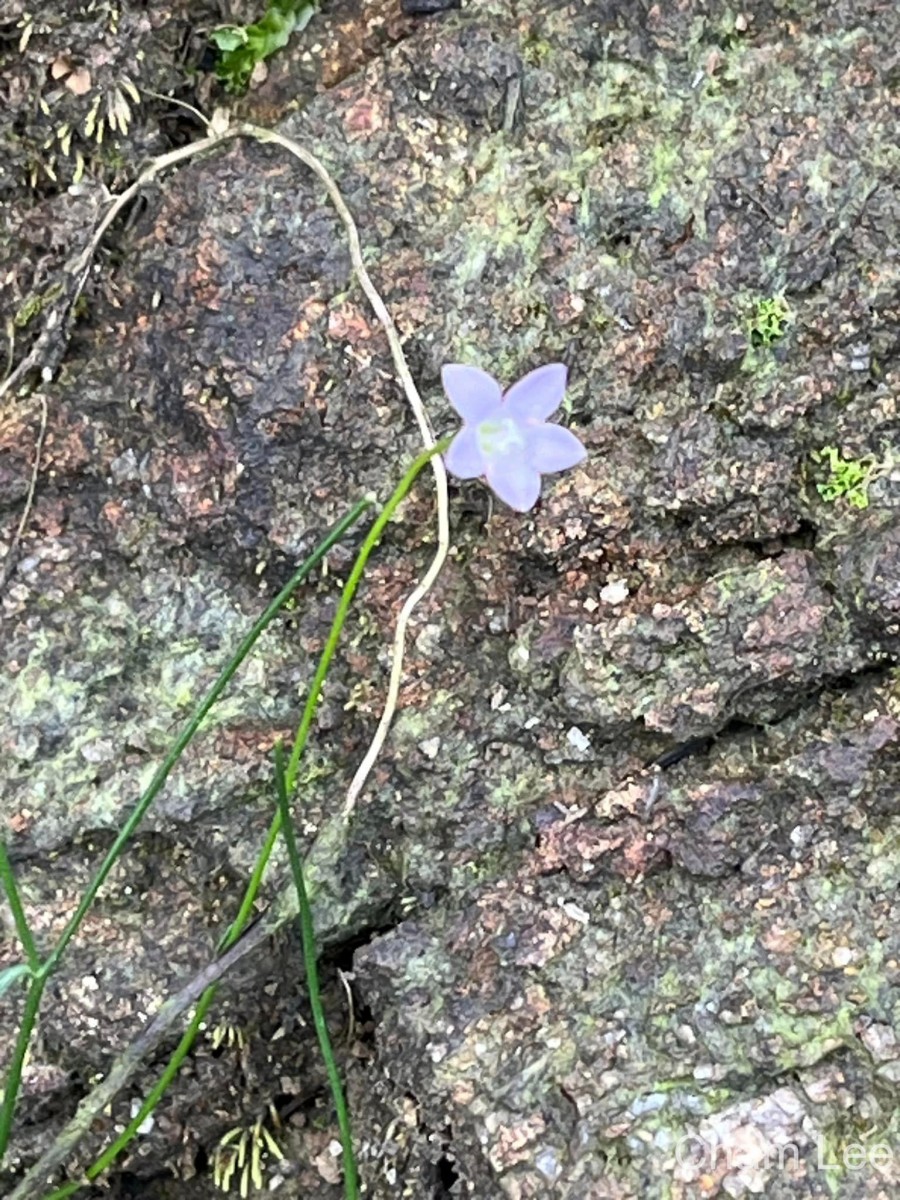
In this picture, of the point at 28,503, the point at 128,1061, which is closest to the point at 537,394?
the point at 28,503

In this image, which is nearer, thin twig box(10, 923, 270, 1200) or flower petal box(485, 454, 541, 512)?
flower petal box(485, 454, 541, 512)

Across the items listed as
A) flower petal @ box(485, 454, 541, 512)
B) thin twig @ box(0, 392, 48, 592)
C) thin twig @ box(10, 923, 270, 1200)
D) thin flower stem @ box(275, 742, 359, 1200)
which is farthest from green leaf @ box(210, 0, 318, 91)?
thin twig @ box(10, 923, 270, 1200)

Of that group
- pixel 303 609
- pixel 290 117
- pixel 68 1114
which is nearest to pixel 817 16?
pixel 290 117

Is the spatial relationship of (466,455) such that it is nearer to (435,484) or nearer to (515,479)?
(515,479)

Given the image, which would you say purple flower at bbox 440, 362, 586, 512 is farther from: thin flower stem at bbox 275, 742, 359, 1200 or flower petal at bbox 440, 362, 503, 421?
thin flower stem at bbox 275, 742, 359, 1200

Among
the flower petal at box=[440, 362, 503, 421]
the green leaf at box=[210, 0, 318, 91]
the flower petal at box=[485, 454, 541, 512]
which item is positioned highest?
the green leaf at box=[210, 0, 318, 91]

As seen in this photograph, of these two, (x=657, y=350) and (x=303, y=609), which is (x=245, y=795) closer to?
(x=303, y=609)
